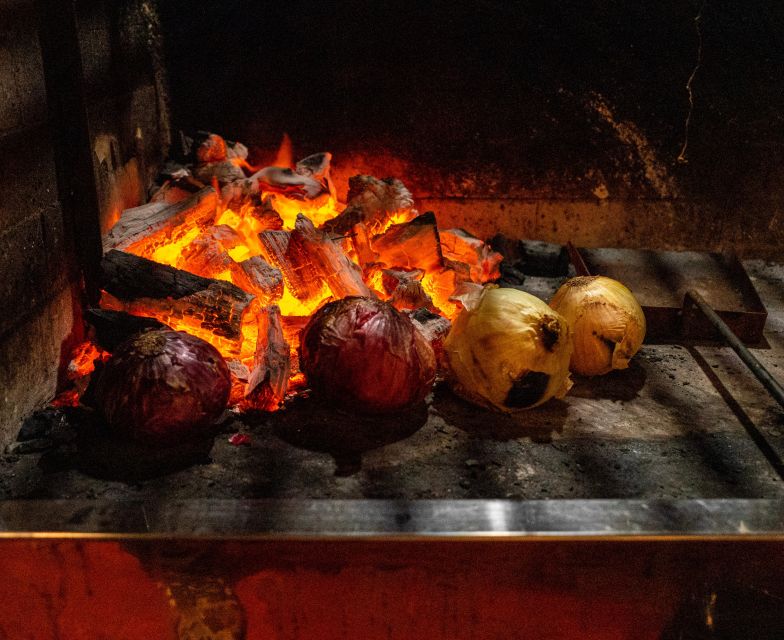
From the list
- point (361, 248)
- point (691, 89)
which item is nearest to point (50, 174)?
point (361, 248)

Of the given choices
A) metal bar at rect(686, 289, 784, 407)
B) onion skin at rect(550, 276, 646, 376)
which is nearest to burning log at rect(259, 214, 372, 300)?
onion skin at rect(550, 276, 646, 376)

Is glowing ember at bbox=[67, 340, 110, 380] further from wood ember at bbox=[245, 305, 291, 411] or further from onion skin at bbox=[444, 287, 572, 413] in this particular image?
onion skin at bbox=[444, 287, 572, 413]

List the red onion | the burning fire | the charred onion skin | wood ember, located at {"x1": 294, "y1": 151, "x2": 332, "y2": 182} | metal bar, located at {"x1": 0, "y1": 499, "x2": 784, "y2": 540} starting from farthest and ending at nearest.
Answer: wood ember, located at {"x1": 294, "y1": 151, "x2": 332, "y2": 182}
the burning fire
the red onion
the charred onion skin
metal bar, located at {"x1": 0, "y1": 499, "x2": 784, "y2": 540}

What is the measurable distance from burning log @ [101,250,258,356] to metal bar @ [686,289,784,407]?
9.14 feet

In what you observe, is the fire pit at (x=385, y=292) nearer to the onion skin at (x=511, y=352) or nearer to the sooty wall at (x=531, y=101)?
the sooty wall at (x=531, y=101)

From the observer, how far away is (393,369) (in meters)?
3.18

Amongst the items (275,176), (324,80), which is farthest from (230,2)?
(275,176)

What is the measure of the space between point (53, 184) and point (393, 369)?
2.01 meters

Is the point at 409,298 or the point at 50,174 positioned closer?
the point at 50,174

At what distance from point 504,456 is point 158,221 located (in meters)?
2.74

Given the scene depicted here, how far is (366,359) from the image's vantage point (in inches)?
124

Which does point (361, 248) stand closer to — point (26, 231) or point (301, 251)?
point (301, 251)

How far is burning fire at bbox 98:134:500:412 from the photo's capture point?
12.7 feet

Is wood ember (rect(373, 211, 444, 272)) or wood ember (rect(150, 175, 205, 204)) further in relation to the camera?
wood ember (rect(150, 175, 205, 204))
